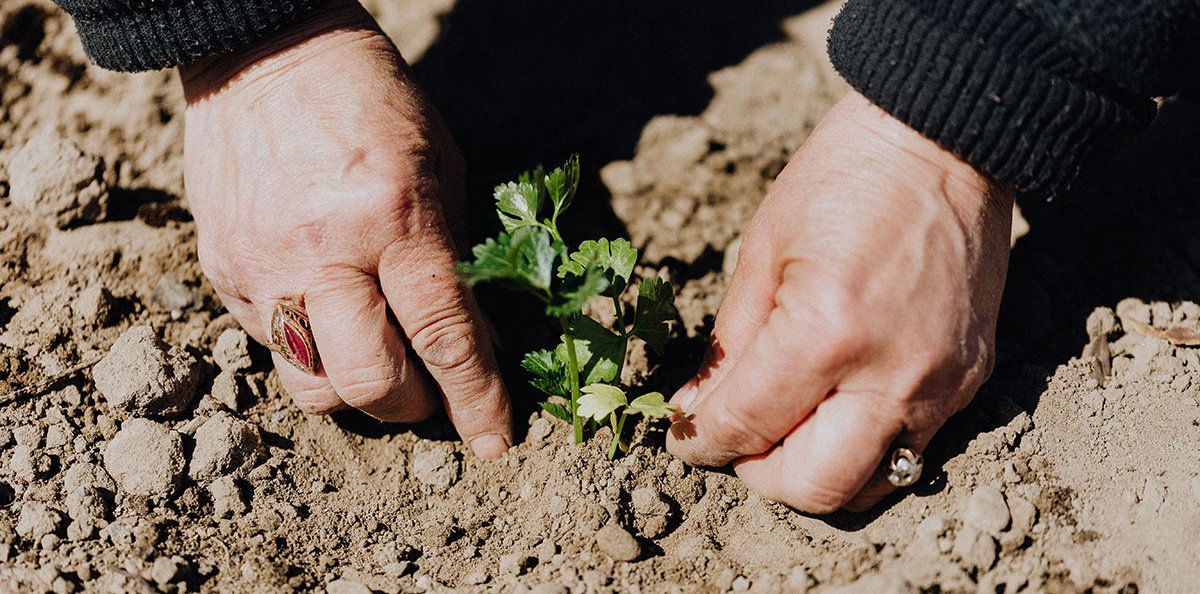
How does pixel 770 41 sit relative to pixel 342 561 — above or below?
above

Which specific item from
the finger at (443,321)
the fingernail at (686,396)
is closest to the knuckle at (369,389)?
the finger at (443,321)

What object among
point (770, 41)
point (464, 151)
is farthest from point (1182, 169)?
point (464, 151)

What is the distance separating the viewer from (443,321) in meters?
2.52

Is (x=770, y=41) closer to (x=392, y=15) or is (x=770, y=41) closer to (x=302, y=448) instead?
(x=392, y=15)

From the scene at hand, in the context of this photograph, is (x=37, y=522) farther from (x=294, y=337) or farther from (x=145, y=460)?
(x=294, y=337)

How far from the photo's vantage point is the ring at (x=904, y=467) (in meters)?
2.36

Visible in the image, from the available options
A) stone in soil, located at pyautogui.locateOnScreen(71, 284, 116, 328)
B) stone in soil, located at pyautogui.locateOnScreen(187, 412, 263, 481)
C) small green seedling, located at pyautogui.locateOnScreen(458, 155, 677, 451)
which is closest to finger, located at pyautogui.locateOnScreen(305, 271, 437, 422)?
small green seedling, located at pyautogui.locateOnScreen(458, 155, 677, 451)

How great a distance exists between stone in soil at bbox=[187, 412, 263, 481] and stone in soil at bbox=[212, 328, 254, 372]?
21 cm

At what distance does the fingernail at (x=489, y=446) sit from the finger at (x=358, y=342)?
308mm

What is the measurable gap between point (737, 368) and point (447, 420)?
1030mm

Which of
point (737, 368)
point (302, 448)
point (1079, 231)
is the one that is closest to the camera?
point (737, 368)

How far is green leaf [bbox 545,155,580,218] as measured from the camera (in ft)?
8.12

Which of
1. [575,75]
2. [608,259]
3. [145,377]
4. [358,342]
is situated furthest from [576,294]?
[575,75]

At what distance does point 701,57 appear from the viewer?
12.0ft
